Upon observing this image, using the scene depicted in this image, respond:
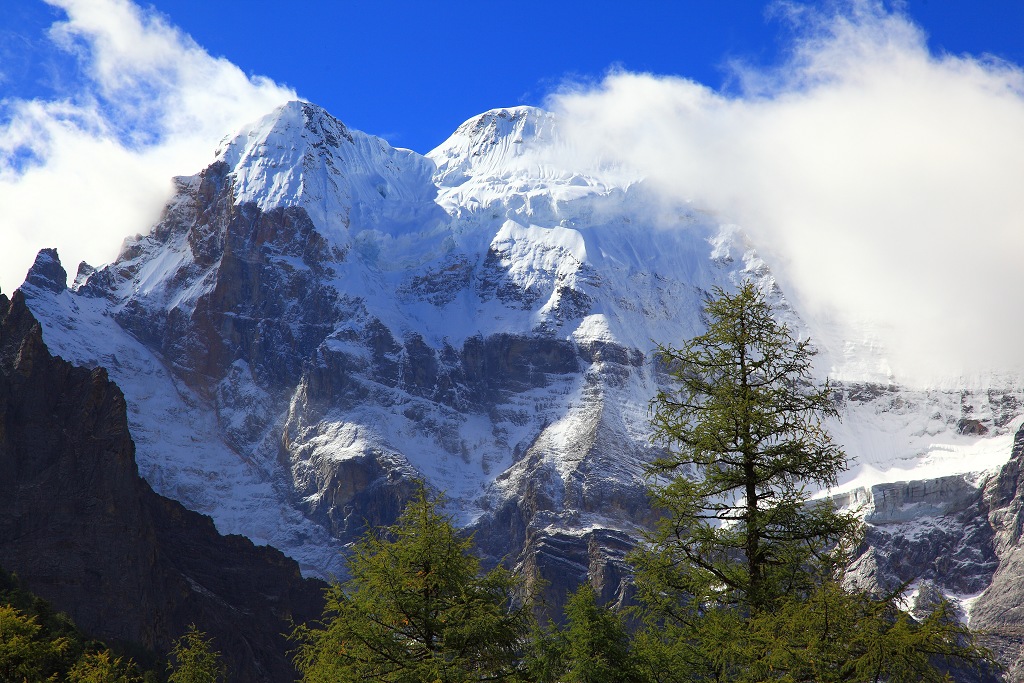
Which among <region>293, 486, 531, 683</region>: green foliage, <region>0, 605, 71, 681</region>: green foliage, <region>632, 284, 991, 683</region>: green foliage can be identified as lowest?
<region>0, 605, 71, 681</region>: green foliage

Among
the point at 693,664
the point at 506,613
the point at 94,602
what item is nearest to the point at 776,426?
the point at 693,664

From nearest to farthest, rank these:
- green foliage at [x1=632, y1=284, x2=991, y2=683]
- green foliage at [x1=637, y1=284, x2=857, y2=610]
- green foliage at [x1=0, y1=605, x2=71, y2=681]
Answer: green foliage at [x1=632, y1=284, x2=991, y2=683]
green foliage at [x1=637, y1=284, x2=857, y2=610]
green foliage at [x1=0, y1=605, x2=71, y2=681]

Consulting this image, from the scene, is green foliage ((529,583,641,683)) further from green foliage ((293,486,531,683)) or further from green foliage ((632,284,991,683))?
green foliage ((632,284,991,683))

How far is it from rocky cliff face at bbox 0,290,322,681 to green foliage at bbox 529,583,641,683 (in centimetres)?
10132

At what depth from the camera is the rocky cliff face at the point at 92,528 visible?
136125 millimetres

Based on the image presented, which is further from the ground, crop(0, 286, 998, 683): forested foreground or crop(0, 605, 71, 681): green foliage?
crop(0, 286, 998, 683): forested foreground

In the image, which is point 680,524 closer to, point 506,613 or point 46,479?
point 506,613

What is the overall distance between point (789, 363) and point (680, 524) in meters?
4.02

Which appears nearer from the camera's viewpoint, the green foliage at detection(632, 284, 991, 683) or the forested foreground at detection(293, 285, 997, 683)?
the forested foreground at detection(293, 285, 997, 683)

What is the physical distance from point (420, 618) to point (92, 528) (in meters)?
128

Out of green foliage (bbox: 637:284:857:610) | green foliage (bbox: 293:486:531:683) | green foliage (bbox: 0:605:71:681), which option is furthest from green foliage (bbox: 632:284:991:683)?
green foliage (bbox: 0:605:71:681)

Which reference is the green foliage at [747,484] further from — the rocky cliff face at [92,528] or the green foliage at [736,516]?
the rocky cliff face at [92,528]

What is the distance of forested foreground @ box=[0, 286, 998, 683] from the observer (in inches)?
807

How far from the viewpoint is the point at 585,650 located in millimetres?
34000
